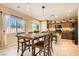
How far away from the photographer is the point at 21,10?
4027mm

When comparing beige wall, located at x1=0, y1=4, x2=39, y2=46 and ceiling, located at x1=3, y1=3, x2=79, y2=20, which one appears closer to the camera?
ceiling, located at x1=3, y1=3, x2=79, y2=20

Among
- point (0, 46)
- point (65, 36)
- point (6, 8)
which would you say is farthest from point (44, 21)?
point (65, 36)

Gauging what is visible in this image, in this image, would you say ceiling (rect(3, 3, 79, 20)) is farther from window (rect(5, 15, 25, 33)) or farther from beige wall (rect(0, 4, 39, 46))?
window (rect(5, 15, 25, 33))

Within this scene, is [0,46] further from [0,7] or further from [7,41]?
[0,7]

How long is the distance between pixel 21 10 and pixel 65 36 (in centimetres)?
434

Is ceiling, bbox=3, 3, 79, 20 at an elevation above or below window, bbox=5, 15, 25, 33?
above

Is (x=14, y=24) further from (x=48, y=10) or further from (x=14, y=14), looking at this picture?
(x=48, y=10)

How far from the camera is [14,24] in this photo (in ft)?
13.7

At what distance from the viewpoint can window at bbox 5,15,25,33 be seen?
4102 mm

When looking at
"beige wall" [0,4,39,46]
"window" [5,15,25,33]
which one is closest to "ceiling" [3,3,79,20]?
"beige wall" [0,4,39,46]

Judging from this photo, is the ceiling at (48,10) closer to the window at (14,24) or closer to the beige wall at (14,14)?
the beige wall at (14,14)

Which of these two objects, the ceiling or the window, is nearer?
the ceiling

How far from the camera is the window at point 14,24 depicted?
4.10 metres

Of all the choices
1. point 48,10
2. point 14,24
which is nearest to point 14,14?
point 14,24
